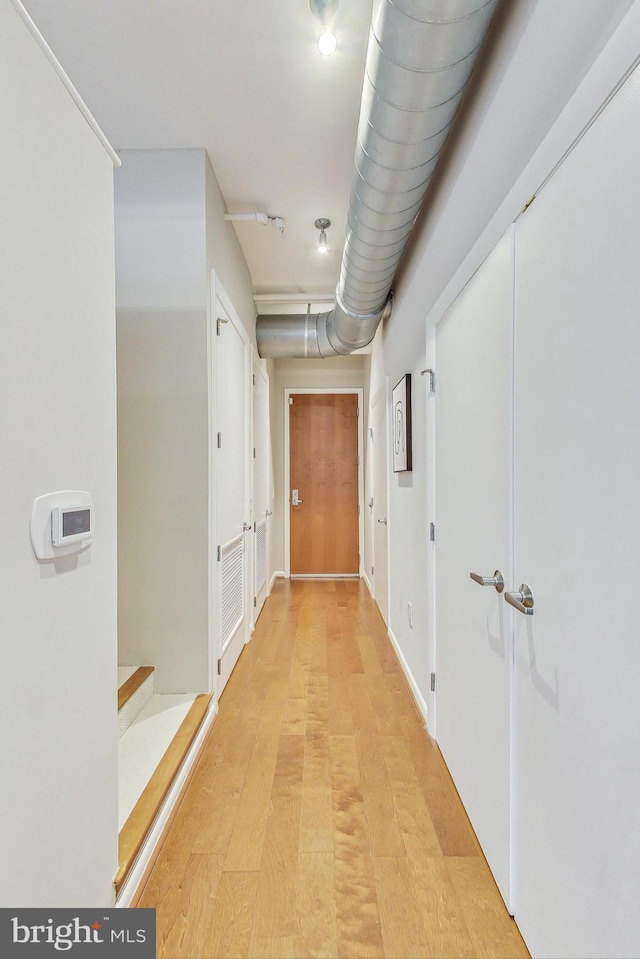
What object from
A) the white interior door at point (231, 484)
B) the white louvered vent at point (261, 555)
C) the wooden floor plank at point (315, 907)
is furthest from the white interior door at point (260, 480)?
the wooden floor plank at point (315, 907)

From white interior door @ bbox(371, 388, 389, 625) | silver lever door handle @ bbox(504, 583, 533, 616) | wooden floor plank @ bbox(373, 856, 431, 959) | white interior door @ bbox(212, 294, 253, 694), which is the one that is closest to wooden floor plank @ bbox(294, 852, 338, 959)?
wooden floor plank @ bbox(373, 856, 431, 959)

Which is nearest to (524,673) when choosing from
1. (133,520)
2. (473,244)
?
(473,244)

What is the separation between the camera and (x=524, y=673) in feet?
3.75

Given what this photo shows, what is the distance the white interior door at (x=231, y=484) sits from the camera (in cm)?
250

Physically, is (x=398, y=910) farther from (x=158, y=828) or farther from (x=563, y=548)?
(x=563, y=548)

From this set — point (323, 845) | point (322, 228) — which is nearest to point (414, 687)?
point (323, 845)

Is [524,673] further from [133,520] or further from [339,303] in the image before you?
[339,303]

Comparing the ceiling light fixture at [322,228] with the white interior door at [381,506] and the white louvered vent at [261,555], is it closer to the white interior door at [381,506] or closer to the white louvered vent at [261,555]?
Result: the white interior door at [381,506]

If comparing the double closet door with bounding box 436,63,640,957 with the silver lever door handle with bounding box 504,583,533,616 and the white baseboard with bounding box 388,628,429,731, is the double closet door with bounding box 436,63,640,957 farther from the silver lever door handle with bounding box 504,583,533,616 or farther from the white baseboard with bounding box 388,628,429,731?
the white baseboard with bounding box 388,628,429,731

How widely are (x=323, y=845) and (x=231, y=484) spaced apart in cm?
188

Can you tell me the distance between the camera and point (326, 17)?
1.48 meters

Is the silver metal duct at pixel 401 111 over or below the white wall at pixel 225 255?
below

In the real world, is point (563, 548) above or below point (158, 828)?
above

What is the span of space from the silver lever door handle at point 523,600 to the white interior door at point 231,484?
1624 millimetres
